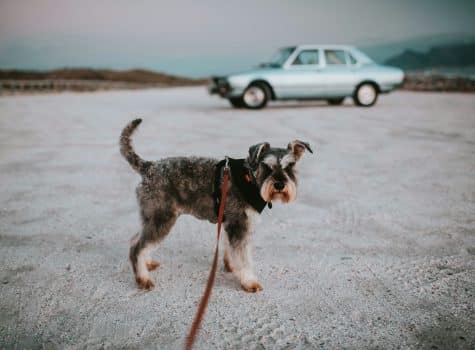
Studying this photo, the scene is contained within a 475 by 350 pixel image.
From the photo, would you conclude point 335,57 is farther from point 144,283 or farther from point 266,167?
point 144,283

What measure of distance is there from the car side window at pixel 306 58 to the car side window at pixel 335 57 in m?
0.46

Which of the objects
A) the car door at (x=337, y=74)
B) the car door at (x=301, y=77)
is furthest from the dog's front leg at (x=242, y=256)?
the car door at (x=337, y=74)

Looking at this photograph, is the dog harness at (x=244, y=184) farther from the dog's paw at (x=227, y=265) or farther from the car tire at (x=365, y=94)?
the car tire at (x=365, y=94)

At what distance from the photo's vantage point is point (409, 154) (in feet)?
27.1

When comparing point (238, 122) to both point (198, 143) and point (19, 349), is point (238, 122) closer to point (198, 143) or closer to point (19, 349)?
point (198, 143)

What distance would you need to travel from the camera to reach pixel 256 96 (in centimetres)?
1537

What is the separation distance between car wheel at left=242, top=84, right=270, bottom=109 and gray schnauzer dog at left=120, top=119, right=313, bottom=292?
39.1ft

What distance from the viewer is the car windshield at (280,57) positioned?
15.4 meters

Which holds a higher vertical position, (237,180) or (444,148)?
(237,180)

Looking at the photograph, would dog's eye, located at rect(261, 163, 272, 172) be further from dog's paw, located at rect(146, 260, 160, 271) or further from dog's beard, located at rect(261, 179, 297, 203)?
dog's paw, located at rect(146, 260, 160, 271)

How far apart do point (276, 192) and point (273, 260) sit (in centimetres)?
109

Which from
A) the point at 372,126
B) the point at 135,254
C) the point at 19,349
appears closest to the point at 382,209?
the point at 135,254

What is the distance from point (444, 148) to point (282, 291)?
22.0ft

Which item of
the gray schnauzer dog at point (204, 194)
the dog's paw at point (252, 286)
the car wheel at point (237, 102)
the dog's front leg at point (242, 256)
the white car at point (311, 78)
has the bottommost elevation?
the dog's paw at point (252, 286)
